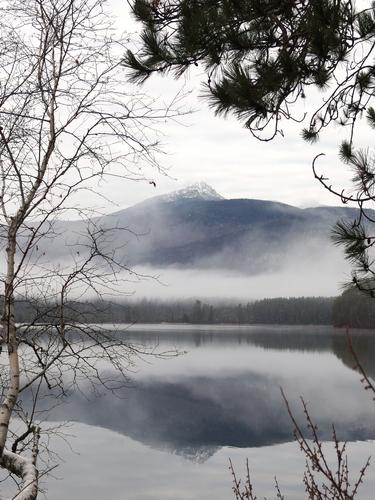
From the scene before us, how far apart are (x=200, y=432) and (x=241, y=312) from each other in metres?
123

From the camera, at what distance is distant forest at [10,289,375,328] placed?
4.99 m

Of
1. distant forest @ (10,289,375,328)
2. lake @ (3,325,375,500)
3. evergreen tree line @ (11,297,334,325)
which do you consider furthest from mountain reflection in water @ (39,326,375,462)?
evergreen tree line @ (11,297,334,325)

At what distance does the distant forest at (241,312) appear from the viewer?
499 centimetres

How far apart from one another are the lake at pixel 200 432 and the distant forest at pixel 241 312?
4.21 feet

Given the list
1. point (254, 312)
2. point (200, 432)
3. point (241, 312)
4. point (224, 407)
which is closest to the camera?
point (200, 432)

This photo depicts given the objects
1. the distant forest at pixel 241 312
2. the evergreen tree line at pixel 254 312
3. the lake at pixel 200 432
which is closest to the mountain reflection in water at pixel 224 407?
the lake at pixel 200 432

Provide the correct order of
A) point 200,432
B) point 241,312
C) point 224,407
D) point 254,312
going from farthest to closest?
point 241,312 → point 254,312 → point 224,407 → point 200,432

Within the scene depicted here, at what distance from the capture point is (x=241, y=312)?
475 ft

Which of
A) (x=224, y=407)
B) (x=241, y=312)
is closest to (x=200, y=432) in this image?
(x=224, y=407)

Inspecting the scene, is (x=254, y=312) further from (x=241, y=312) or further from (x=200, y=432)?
(x=200, y=432)

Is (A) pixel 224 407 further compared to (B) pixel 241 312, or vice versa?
(B) pixel 241 312

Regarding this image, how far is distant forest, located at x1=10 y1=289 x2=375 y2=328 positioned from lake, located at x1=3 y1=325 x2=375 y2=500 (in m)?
1.28

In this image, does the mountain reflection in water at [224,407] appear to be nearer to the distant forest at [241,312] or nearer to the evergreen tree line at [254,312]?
the distant forest at [241,312]

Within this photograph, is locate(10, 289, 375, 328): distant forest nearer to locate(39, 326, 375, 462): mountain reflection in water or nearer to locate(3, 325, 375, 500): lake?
locate(3, 325, 375, 500): lake
